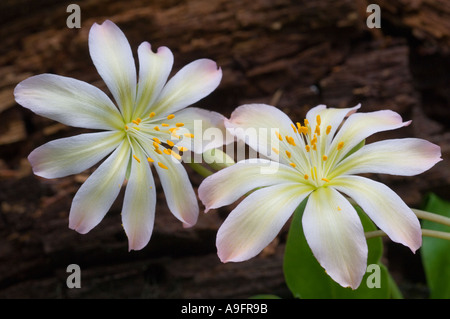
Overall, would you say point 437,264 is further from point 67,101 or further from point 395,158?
point 67,101

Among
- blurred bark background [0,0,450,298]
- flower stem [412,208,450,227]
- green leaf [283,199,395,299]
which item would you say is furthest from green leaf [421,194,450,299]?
flower stem [412,208,450,227]

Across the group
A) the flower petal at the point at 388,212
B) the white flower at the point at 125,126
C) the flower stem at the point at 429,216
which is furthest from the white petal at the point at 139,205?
the flower stem at the point at 429,216

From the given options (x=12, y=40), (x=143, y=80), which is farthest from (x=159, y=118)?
(x=12, y=40)

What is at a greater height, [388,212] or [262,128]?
[262,128]

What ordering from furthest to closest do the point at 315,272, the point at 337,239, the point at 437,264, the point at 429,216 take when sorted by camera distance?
the point at 437,264 → the point at 315,272 → the point at 429,216 → the point at 337,239

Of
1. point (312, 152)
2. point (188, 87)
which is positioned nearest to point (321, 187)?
point (312, 152)

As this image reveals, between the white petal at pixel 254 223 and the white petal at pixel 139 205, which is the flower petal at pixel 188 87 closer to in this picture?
the white petal at pixel 139 205
